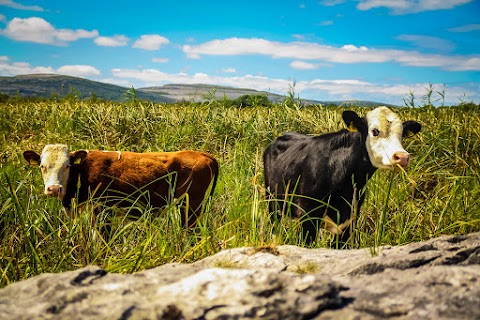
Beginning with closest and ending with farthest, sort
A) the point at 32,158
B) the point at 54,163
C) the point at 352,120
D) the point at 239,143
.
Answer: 1. the point at 352,120
2. the point at 54,163
3. the point at 32,158
4. the point at 239,143

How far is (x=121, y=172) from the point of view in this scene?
4930 mm

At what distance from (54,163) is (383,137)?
11.4 feet

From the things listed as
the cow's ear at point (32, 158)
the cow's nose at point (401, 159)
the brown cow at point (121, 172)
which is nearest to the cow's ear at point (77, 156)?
the brown cow at point (121, 172)

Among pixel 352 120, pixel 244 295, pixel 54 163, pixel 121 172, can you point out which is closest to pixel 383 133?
pixel 352 120

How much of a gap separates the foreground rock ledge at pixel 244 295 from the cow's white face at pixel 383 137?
8.32 feet

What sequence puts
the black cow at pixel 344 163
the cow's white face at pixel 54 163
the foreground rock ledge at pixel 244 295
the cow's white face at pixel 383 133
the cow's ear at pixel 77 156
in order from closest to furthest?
the foreground rock ledge at pixel 244 295
the cow's white face at pixel 383 133
the black cow at pixel 344 163
the cow's white face at pixel 54 163
the cow's ear at pixel 77 156

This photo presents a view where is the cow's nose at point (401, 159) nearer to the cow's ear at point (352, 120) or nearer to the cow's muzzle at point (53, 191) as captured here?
the cow's ear at point (352, 120)

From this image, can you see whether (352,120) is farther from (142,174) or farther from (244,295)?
(244,295)

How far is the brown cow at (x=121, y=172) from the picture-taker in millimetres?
4637

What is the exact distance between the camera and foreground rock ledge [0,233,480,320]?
1.06 metres

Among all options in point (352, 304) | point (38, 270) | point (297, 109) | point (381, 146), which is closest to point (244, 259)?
point (352, 304)

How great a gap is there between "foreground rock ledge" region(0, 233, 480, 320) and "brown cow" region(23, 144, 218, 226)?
3.25 m

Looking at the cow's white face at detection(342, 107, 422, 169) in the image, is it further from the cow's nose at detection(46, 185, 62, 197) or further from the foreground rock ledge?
the cow's nose at detection(46, 185, 62, 197)

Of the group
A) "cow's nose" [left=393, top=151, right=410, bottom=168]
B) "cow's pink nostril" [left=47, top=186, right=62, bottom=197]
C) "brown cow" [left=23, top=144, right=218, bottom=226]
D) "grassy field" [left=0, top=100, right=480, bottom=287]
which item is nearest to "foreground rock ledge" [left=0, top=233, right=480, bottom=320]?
"grassy field" [left=0, top=100, right=480, bottom=287]
